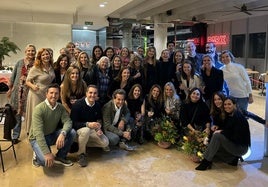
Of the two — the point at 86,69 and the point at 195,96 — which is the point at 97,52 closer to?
the point at 86,69

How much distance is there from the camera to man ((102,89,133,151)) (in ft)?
13.0

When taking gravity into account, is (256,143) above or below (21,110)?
below

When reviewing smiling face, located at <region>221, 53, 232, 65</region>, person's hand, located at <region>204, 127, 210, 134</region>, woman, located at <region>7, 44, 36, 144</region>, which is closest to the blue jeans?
woman, located at <region>7, 44, 36, 144</region>

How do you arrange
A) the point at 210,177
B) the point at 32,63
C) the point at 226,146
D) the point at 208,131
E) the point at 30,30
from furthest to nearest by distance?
the point at 30,30
the point at 32,63
the point at 208,131
the point at 226,146
the point at 210,177

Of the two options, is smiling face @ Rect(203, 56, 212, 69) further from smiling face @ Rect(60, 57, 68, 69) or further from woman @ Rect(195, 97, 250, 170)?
smiling face @ Rect(60, 57, 68, 69)

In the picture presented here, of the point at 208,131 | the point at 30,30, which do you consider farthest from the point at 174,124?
the point at 30,30

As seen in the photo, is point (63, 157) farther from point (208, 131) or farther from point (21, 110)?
point (208, 131)

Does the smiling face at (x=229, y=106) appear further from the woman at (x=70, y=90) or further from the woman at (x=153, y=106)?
the woman at (x=70, y=90)

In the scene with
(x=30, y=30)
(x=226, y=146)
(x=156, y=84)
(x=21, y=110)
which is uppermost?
(x=30, y=30)

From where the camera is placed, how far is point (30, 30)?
10969mm

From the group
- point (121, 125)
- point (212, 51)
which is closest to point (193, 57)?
point (212, 51)

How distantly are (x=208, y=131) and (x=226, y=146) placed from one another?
36 cm

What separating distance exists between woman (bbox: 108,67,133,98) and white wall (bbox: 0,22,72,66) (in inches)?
291

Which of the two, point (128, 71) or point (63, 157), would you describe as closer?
point (63, 157)
